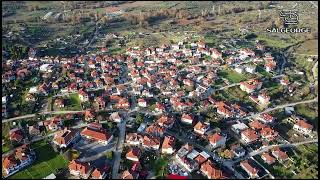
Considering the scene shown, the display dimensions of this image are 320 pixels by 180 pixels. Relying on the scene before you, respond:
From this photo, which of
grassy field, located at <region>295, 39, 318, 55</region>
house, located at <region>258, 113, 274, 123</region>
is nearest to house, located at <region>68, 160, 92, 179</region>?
house, located at <region>258, 113, 274, 123</region>

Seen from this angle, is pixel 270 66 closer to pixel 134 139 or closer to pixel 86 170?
pixel 134 139

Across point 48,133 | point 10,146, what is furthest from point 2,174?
point 48,133

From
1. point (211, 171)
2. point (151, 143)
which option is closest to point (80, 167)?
point (151, 143)

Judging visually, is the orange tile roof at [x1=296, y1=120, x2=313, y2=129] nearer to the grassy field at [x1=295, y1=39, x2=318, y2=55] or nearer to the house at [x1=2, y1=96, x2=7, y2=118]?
the grassy field at [x1=295, y1=39, x2=318, y2=55]

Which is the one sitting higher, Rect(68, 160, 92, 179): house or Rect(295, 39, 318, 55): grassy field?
Rect(295, 39, 318, 55): grassy field

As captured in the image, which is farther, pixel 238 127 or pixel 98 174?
pixel 238 127

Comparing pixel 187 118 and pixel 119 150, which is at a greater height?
pixel 187 118

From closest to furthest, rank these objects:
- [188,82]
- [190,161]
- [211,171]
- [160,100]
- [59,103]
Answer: [211,171]
[190,161]
[59,103]
[160,100]
[188,82]
